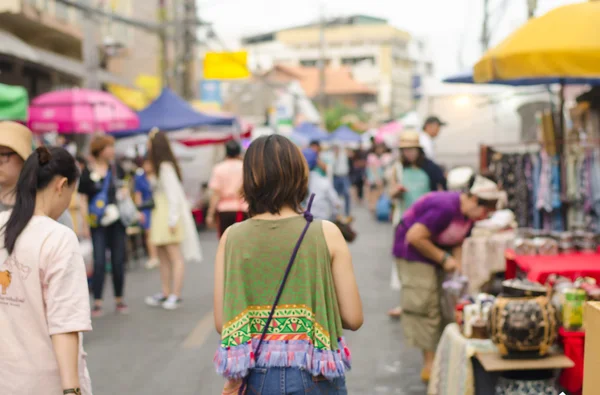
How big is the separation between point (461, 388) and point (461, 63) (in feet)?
96.5

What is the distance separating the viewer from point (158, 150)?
30.3ft

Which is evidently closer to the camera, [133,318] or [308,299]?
[308,299]

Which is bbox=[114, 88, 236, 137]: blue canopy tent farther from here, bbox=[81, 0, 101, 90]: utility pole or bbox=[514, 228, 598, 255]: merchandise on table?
bbox=[514, 228, 598, 255]: merchandise on table

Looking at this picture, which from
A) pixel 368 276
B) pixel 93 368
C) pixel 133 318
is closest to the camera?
pixel 93 368

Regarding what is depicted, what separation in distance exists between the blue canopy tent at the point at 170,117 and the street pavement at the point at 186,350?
5191mm

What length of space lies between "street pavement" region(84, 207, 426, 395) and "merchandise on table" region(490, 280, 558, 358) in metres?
1.74

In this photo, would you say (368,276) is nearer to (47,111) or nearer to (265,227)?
(47,111)

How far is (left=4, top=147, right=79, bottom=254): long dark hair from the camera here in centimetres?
307

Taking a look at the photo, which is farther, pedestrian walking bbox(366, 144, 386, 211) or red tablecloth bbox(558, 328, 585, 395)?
pedestrian walking bbox(366, 144, 386, 211)

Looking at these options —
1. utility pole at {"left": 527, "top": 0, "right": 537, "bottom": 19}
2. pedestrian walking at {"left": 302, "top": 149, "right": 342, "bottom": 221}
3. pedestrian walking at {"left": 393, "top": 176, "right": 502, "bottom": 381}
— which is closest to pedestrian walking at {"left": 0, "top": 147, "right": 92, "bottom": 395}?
pedestrian walking at {"left": 393, "top": 176, "right": 502, "bottom": 381}

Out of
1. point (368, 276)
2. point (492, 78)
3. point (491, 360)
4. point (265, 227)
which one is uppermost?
point (492, 78)

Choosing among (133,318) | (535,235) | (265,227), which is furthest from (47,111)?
(265,227)

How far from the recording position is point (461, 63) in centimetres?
3300

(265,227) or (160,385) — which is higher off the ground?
(265,227)
